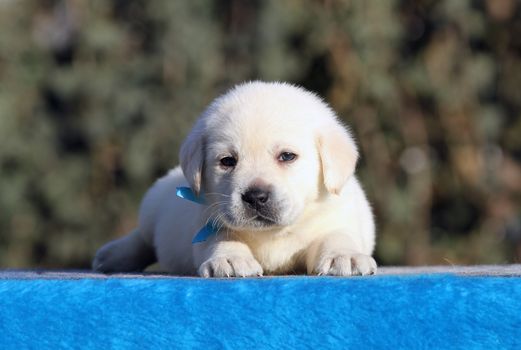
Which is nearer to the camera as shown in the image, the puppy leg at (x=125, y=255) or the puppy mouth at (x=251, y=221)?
the puppy mouth at (x=251, y=221)

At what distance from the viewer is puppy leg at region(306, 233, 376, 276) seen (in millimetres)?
3371

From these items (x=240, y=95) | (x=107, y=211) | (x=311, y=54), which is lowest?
(x=107, y=211)

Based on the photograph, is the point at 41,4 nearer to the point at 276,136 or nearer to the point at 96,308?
the point at 276,136

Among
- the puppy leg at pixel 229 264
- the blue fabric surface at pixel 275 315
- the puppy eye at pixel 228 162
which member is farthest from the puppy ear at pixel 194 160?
the blue fabric surface at pixel 275 315

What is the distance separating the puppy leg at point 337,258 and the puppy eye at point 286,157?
0.37 m

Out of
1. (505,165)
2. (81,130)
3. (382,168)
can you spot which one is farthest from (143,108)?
(505,165)

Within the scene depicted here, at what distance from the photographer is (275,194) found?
3.63m

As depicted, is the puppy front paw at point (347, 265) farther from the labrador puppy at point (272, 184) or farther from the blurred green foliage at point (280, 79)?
the blurred green foliage at point (280, 79)

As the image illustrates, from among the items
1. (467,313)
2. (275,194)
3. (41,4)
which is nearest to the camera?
(467,313)

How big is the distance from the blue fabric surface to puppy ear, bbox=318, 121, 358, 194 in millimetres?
974

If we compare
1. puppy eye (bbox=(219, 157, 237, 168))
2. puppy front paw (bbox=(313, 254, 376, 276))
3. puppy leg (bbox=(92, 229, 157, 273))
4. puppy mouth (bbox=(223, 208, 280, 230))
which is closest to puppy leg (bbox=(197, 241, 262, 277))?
puppy mouth (bbox=(223, 208, 280, 230))

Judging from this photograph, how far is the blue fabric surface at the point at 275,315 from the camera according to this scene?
2.72 meters

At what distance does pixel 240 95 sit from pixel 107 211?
538 cm

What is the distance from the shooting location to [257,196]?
3.60 m
